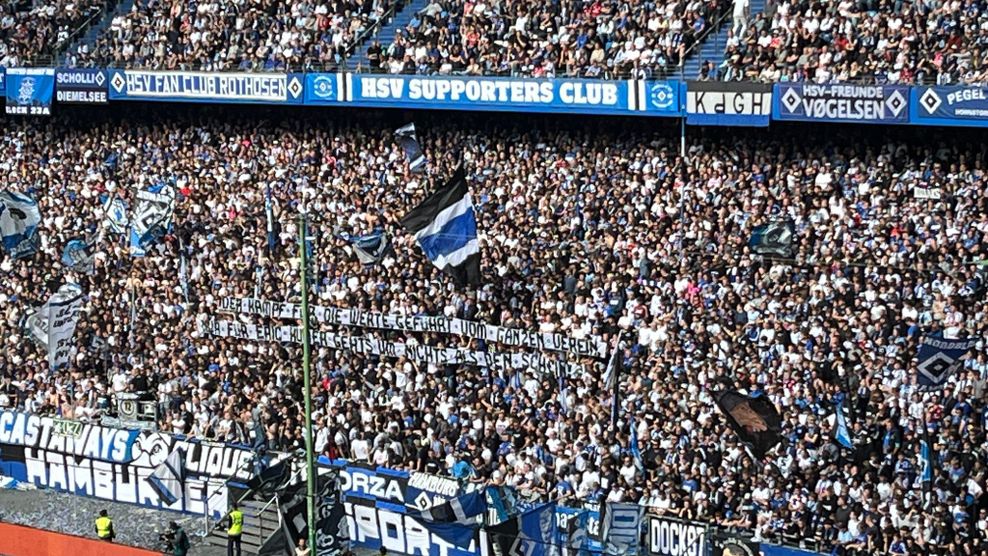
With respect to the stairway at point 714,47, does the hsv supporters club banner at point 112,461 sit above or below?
below

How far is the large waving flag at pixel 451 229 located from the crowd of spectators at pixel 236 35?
8.87m

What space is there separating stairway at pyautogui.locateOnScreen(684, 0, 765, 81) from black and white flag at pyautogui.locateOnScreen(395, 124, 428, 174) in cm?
590

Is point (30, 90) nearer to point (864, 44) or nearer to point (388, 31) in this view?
point (388, 31)

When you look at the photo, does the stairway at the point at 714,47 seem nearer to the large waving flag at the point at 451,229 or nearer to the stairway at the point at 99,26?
the large waving flag at the point at 451,229

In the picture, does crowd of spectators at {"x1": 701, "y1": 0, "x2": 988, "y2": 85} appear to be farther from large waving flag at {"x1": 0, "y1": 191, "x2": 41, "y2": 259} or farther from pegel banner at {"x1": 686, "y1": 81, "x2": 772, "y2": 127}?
large waving flag at {"x1": 0, "y1": 191, "x2": 41, "y2": 259}

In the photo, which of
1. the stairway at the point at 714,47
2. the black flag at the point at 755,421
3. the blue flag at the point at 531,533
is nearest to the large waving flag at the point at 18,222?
the stairway at the point at 714,47

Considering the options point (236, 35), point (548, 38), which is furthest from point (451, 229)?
point (236, 35)

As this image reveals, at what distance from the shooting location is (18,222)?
38.2m

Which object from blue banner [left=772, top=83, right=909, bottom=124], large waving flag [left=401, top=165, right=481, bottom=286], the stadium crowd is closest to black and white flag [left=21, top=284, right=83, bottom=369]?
the stadium crowd

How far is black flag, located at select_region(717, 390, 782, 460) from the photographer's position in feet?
87.5

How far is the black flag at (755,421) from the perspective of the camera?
26.7m

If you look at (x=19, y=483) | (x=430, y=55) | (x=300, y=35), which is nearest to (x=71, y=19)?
(x=300, y=35)

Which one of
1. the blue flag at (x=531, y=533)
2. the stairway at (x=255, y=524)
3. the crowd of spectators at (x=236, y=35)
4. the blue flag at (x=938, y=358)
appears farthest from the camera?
the crowd of spectators at (x=236, y=35)

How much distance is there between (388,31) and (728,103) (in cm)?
957
